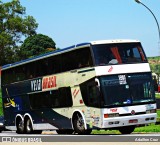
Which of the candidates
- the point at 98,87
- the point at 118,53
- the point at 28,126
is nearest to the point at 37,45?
the point at 28,126

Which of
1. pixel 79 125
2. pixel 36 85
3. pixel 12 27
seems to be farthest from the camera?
pixel 12 27

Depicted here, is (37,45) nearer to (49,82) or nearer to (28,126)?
(28,126)

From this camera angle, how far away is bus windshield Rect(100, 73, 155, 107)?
19.3m

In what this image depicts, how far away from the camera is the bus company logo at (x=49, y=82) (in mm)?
22686

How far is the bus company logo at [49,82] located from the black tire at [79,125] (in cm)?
216

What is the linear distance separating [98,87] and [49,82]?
14.7 feet

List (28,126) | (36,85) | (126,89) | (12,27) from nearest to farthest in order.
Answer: (126,89), (36,85), (28,126), (12,27)

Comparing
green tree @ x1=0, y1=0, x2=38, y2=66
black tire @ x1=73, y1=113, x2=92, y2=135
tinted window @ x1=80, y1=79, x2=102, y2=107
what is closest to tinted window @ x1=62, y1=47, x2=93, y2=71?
tinted window @ x1=80, y1=79, x2=102, y2=107

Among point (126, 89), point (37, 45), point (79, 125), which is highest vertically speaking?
point (37, 45)

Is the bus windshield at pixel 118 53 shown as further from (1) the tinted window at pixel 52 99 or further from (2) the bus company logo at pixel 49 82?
(2) the bus company logo at pixel 49 82

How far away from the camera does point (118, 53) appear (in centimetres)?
2022

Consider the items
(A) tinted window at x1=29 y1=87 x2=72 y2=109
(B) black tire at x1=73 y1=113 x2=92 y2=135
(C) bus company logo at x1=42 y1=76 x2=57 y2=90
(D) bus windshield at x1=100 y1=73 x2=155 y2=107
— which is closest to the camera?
(D) bus windshield at x1=100 y1=73 x2=155 y2=107

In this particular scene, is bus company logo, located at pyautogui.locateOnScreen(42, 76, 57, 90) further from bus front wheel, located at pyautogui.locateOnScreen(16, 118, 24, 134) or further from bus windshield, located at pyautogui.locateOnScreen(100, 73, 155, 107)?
bus windshield, located at pyautogui.locateOnScreen(100, 73, 155, 107)

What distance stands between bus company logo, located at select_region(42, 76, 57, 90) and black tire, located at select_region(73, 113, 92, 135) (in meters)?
2.16
